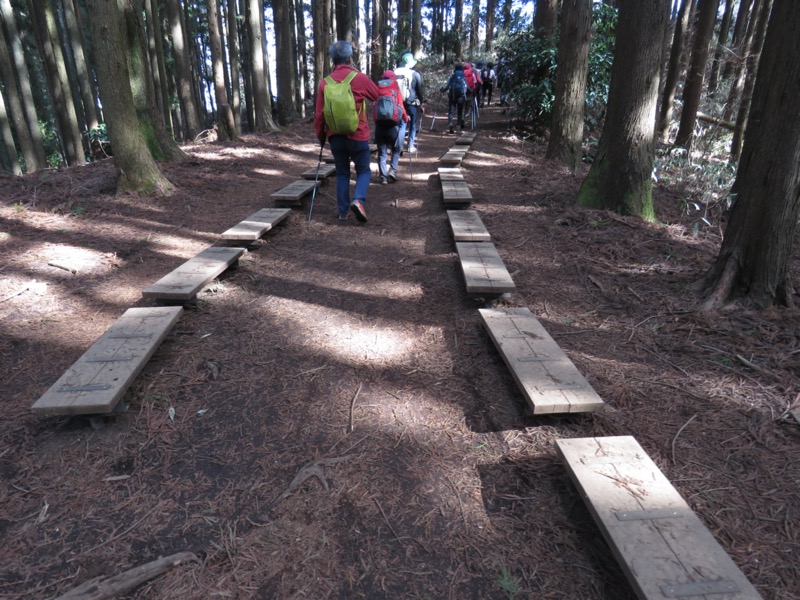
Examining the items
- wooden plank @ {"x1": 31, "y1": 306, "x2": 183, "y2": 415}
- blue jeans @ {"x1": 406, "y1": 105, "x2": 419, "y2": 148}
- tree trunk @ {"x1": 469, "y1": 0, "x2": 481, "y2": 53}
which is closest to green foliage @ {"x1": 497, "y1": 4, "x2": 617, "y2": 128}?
blue jeans @ {"x1": 406, "y1": 105, "x2": 419, "y2": 148}

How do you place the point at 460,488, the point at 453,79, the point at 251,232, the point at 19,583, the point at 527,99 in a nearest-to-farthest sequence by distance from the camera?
the point at 19,583 < the point at 460,488 < the point at 251,232 < the point at 527,99 < the point at 453,79

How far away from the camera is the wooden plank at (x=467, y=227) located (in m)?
5.25

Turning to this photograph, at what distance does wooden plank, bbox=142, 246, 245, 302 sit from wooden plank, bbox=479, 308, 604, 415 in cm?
246

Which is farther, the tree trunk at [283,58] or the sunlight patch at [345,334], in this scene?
the tree trunk at [283,58]

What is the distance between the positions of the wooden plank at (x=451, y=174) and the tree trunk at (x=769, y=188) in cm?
454

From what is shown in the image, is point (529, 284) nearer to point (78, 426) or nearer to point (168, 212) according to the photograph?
point (78, 426)

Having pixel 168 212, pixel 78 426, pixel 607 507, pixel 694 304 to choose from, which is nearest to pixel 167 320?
pixel 78 426

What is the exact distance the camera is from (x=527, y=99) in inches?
471

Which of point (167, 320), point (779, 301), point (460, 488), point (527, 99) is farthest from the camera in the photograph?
point (527, 99)

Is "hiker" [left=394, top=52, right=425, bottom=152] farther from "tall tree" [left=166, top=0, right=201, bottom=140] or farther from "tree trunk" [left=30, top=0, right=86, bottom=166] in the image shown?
"tree trunk" [left=30, top=0, right=86, bottom=166]

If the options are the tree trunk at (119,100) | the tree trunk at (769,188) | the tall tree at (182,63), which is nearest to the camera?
the tree trunk at (769,188)

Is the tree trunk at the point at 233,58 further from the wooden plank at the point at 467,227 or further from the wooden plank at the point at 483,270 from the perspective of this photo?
the wooden plank at the point at 483,270

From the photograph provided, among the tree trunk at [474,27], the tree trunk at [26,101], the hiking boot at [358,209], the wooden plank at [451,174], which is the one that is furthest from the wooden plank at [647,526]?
the tree trunk at [474,27]

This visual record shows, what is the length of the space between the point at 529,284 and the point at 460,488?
2.62 meters
